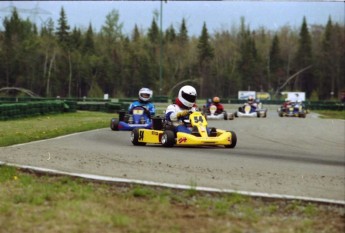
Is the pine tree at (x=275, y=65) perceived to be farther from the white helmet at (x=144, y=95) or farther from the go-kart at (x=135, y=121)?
the go-kart at (x=135, y=121)

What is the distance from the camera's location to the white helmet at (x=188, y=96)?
452 inches

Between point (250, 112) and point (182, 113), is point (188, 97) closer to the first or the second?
point (182, 113)

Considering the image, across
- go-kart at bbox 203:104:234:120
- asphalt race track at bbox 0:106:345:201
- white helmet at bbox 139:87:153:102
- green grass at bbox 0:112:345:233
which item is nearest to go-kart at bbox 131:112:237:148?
asphalt race track at bbox 0:106:345:201

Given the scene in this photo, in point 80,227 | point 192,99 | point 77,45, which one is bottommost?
point 80,227

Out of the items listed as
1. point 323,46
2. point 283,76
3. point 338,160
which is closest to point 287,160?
point 338,160

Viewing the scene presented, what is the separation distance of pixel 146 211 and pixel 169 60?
149 feet

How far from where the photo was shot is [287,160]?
842 cm

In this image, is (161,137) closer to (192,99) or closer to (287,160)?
(192,99)

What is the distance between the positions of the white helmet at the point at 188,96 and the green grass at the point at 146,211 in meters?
5.80

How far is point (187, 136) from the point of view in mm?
10469

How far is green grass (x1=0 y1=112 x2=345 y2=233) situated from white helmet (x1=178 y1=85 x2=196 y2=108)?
5803 millimetres

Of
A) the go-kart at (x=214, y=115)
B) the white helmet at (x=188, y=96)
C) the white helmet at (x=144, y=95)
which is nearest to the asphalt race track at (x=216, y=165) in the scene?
the white helmet at (x=188, y=96)

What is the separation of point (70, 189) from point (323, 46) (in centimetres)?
5410

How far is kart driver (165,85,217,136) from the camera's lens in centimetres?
1100
